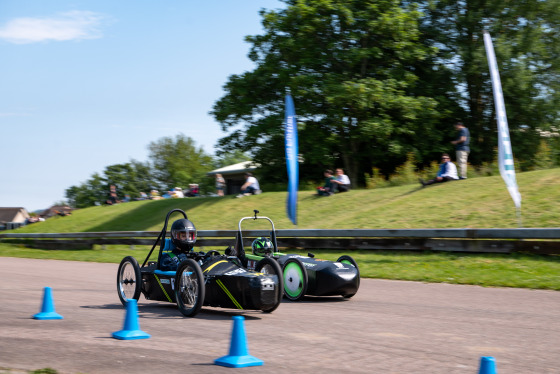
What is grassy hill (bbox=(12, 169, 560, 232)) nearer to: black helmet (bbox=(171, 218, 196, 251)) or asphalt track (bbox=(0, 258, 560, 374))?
asphalt track (bbox=(0, 258, 560, 374))

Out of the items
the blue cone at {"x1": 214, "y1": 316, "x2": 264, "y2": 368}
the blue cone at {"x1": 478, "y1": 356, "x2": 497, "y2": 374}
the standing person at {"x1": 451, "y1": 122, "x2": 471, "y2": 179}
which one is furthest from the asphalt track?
the standing person at {"x1": 451, "y1": 122, "x2": 471, "y2": 179}

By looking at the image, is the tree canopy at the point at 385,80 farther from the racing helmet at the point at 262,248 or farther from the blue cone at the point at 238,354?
the blue cone at the point at 238,354

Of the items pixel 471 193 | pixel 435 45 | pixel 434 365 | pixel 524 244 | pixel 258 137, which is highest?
pixel 435 45

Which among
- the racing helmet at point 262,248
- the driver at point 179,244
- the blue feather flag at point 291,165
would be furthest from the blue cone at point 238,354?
the blue feather flag at point 291,165

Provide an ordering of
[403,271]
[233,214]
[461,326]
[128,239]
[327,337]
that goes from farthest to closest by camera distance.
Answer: [233,214]
[128,239]
[403,271]
[461,326]
[327,337]

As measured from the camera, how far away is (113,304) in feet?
34.2

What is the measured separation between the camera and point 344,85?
3053 centimetres

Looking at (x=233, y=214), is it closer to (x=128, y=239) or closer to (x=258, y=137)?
(x=128, y=239)

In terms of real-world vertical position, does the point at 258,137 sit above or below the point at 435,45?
below

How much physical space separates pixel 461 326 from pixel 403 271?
6529 mm

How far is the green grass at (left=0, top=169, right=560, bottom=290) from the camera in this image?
45.2ft

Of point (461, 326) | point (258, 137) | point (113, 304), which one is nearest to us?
point (461, 326)

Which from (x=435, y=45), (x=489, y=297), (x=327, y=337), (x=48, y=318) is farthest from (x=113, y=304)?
(x=435, y=45)

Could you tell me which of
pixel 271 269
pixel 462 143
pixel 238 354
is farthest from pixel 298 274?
pixel 462 143
